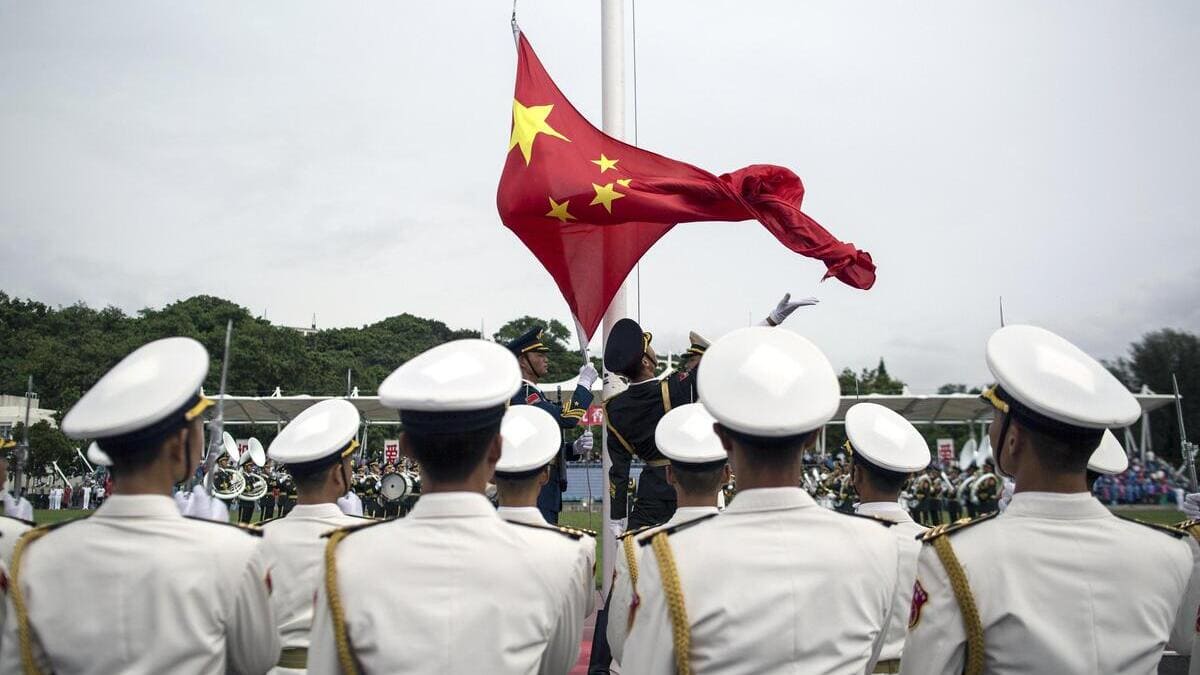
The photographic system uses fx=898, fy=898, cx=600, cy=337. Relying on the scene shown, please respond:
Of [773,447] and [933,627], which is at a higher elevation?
[773,447]

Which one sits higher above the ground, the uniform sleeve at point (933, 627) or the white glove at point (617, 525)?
the uniform sleeve at point (933, 627)

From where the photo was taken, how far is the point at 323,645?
2.09 meters

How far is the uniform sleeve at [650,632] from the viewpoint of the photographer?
2025 millimetres

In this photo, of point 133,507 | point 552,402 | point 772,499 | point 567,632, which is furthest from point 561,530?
point 552,402

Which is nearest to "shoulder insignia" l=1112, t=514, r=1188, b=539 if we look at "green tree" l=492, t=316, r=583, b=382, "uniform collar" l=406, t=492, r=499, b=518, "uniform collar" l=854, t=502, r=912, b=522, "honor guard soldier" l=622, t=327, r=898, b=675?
"honor guard soldier" l=622, t=327, r=898, b=675

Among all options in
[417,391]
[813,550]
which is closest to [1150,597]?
[813,550]

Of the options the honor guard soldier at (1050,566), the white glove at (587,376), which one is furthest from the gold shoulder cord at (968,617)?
the white glove at (587,376)

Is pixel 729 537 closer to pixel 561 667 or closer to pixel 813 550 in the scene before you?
pixel 813 550

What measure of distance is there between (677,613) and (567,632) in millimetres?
444

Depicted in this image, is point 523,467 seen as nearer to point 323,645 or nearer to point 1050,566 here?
point 323,645

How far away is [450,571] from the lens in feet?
6.88

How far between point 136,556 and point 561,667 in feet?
3.60

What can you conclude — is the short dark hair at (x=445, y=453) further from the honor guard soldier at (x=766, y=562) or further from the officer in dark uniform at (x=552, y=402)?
the officer in dark uniform at (x=552, y=402)

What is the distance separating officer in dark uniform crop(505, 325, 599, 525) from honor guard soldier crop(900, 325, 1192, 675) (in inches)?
142
